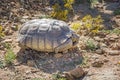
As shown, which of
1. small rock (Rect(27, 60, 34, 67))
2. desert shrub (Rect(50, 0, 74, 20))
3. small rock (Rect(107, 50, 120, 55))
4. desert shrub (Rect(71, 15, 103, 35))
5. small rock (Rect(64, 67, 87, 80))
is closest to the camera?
small rock (Rect(64, 67, 87, 80))

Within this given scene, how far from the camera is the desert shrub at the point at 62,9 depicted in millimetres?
7523

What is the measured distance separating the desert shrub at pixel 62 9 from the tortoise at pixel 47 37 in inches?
56.7

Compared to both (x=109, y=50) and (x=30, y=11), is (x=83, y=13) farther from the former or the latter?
(x=109, y=50)

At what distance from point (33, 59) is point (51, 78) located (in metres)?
0.60

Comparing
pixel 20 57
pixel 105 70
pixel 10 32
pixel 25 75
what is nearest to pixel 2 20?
pixel 10 32

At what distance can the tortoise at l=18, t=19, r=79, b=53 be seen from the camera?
5.86 metres

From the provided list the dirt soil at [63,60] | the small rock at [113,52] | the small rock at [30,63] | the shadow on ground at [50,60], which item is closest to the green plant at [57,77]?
the dirt soil at [63,60]

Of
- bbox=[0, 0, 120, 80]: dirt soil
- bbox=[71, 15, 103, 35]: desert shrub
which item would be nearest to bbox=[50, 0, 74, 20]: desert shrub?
bbox=[71, 15, 103, 35]: desert shrub

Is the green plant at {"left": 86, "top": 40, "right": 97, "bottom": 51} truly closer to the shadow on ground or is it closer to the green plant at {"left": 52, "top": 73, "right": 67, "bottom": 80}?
the shadow on ground

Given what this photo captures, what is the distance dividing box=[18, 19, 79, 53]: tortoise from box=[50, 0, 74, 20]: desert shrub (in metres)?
1.44

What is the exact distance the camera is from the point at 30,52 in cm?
606

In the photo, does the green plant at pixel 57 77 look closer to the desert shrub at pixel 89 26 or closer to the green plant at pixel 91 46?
the green plant at pixel 91 46

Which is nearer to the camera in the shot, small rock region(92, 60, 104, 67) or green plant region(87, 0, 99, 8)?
small rock region(92, 60, 104, 67)

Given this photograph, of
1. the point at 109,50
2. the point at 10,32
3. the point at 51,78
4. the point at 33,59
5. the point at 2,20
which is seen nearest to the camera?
the point at 51,78
